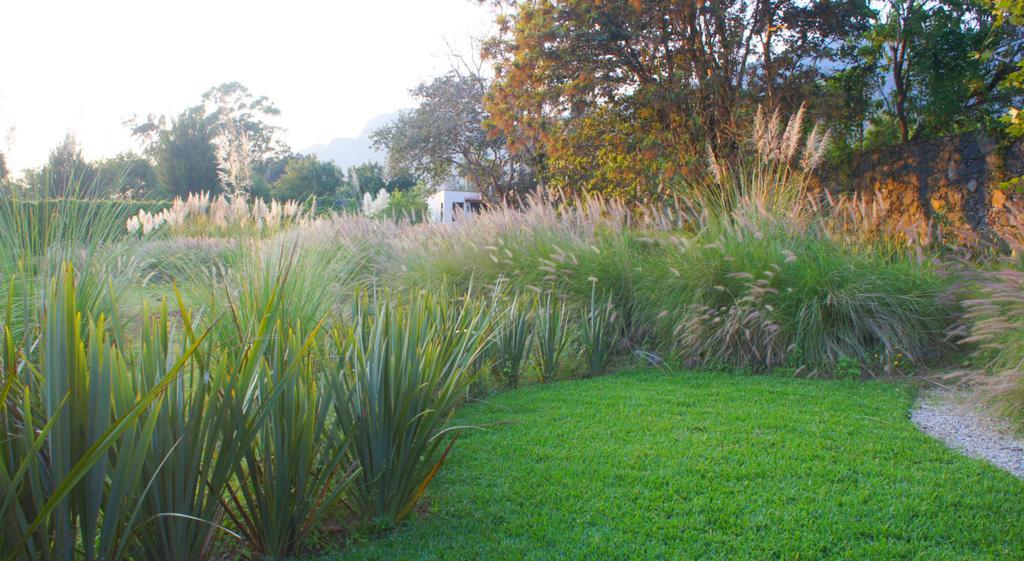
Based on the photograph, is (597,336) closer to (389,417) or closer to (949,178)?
(389,417)

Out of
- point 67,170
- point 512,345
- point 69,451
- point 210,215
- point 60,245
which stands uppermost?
point 67,170

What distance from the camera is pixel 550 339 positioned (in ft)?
→ 19.5

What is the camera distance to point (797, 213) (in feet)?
22.5

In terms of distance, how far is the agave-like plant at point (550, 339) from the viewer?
5934 mm

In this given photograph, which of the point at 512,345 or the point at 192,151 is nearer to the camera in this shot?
the point at 512,345

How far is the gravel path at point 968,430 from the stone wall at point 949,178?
413 cm

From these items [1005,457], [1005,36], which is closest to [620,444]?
[1005,457]

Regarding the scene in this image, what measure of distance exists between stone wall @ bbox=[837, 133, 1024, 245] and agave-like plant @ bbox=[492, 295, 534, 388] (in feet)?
16.7

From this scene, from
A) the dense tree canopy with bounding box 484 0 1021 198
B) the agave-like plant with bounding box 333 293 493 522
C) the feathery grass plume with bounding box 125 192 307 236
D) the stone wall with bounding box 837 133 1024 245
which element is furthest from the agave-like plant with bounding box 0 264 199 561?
the dense tree canopy with bounding box 484 0 1021 198

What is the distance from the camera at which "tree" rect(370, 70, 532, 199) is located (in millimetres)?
24156

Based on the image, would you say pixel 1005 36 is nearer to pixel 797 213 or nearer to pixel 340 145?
pixel 797 213

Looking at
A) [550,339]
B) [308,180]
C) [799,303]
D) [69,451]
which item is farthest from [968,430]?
[308,180]

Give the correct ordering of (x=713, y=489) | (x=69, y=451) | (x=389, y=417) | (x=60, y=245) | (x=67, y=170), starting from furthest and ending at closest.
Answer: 1. (x=67, y=170)
2. (x=60, y=245)
3. (x=713, y=489)
4. (x=389, y=417)
5. (x=69, y=451)

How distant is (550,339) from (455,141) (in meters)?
19.3
